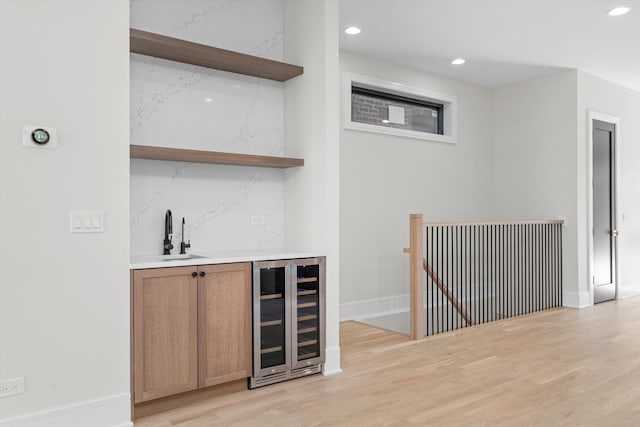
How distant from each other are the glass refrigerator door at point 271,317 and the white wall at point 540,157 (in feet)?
14.0

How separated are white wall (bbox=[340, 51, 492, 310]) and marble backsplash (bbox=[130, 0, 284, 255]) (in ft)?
5.04

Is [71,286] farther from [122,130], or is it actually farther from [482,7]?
[482,7]

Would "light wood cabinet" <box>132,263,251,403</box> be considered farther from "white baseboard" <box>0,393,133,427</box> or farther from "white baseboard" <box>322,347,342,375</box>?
"white baseboard" <box>322,347,342,375</box>

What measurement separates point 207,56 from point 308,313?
191 cm

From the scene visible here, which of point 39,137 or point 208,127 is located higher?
point 208,127

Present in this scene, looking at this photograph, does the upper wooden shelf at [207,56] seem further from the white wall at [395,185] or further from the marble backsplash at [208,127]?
the white wall at [395,185]

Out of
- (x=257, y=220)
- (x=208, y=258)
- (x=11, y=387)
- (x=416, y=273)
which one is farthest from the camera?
(x=416, y=273)

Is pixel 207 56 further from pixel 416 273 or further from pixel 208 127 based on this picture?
pixel 416 273

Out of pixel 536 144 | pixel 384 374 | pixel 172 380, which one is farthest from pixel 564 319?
pixel 172 380

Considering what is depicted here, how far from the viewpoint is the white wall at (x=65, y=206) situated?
232cm

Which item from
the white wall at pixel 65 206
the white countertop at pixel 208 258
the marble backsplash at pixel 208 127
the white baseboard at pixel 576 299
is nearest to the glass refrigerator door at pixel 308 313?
the white countertop at pixel 208 258

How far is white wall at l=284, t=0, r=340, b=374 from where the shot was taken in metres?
3.46

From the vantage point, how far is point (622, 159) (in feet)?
21.5

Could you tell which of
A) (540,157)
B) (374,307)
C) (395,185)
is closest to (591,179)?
(540,157)
